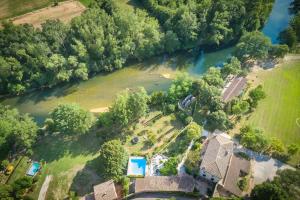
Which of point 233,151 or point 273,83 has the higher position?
point 273,83

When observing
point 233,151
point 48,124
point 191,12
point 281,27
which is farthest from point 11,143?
point 281,27

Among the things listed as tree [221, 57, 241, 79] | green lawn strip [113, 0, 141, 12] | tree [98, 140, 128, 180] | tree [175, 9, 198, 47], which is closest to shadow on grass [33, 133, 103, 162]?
tree [98, 140, 128, 180]

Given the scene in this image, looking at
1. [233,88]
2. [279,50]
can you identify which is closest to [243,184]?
[233,88]

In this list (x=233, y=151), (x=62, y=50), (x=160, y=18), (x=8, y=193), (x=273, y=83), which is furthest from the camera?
(x=160, y=18)

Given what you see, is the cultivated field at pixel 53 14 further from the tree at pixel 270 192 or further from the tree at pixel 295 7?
the tree at pixel 270 192

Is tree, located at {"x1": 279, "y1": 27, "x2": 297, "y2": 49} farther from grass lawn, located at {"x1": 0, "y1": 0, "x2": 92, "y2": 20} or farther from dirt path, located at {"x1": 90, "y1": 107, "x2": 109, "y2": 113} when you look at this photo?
grass lawn, located at {"x1": 0, "y1": 0, "x2": 92, "y2": 20}

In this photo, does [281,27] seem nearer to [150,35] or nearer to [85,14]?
[150,35]
